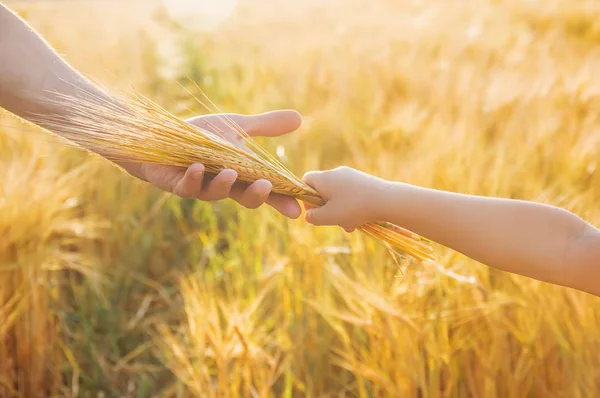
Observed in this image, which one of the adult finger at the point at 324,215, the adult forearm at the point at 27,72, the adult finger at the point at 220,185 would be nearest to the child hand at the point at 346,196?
the adult finger at the point at 324,215

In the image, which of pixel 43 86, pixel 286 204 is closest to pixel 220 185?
pixel 286 204

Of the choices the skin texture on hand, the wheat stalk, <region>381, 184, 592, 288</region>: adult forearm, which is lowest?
<region>381, 184, 592, 288</region>: adult forearm

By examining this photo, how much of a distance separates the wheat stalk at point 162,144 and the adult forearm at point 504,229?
14 centimetres

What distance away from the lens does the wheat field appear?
1.03m

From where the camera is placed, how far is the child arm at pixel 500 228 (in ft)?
2.20

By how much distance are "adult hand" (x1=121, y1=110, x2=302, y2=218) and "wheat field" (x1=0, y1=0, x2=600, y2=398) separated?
134mm

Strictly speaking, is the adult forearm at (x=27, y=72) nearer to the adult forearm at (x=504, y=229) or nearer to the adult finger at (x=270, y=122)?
the adult finger at (x=270, y=122)

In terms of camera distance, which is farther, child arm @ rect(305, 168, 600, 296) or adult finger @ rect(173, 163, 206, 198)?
adult finger @ rect(173, 163, 206, 198)

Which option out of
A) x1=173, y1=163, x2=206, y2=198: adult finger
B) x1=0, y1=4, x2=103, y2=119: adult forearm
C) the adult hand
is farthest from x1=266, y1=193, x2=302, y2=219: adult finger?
x1=0, y1=4, x2=103, y2=119: adult forearm

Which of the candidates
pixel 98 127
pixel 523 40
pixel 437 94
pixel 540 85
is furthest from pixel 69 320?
pixel 523 40

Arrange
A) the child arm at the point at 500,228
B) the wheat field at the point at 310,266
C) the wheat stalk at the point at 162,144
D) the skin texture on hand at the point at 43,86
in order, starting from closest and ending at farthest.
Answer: the child arm at the point at 500,228 < the wheat stalk at the point at 162,144 < the skin texture on hand at the point at 43,86 < the wheat field at the point at 310,266

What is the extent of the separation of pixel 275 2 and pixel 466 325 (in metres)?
6.88

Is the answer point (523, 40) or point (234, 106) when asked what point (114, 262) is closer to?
point (234, 106)

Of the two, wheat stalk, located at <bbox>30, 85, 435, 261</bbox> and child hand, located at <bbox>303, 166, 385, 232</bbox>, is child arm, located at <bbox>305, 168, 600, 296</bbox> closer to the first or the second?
child hand, located at <bbox>303, 166, 385, 232</bbox>
